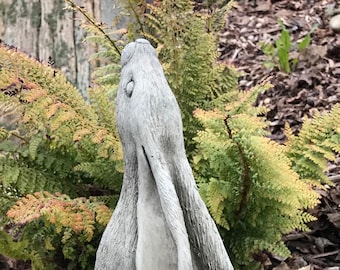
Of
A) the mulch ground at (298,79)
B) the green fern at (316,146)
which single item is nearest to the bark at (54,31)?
the mulch ground at (298,79)

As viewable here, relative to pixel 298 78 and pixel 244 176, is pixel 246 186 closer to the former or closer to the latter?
pixel 244 176

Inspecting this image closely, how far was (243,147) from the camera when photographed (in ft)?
8.61

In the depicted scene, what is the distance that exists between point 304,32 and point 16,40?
3025 mm

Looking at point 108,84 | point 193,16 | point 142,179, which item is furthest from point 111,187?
point 142,179

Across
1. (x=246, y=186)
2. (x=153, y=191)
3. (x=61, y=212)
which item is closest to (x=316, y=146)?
(x=246, y=186)

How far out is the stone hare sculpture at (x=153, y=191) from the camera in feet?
4.92

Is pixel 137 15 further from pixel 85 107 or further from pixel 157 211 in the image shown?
pixel 157 211

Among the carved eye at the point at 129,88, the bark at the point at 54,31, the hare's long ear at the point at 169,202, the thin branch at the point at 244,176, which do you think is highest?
the bark at the point at 54,31

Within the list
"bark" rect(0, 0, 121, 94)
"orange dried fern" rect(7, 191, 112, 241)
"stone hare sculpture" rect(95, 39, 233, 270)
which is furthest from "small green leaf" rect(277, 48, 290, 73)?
"stone hare sculpture" rect(95, 39, 233, 270)

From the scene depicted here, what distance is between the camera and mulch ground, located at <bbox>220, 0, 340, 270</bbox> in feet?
10.9

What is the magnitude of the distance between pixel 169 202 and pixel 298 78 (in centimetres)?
382

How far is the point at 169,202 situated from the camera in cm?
147

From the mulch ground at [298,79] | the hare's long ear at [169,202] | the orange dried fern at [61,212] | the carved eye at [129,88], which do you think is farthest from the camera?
the mulch ground at [298,79]

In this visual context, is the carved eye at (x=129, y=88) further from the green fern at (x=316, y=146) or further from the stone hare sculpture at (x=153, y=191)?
the green fern at (x=316, y=146)
